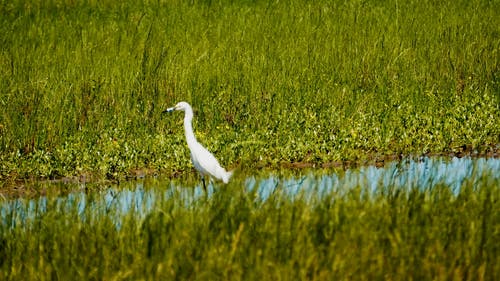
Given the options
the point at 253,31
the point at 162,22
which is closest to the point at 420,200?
the point at 253,31

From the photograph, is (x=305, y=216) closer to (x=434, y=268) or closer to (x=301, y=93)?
(x=434, y=268)

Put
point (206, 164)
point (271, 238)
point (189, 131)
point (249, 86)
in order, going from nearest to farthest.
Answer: point (271, 238) < point (206, 164) < point (189, 131) < point (249, 86)

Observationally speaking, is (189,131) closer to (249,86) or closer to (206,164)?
(206,164)

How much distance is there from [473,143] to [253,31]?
3.94 metres

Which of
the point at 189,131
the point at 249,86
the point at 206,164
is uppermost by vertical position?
the point at 249,86

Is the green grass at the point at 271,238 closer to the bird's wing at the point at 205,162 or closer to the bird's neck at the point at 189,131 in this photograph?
the bird's wing at the point at 205,162

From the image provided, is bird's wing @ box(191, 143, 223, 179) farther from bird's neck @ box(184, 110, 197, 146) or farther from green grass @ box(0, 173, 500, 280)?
green grass @ box(0, 173, 500, 280)

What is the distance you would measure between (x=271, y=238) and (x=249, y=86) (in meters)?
5.39

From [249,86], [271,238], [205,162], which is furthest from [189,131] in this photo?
[271,238]

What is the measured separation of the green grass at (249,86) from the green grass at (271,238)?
255 cm

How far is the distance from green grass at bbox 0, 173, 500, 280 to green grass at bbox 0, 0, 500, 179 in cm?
255

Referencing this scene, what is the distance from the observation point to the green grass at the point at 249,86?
938 centimetres

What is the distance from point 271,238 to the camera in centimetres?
559

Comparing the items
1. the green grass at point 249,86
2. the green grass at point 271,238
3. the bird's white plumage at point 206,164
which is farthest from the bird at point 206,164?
the green grass at point 271,238
